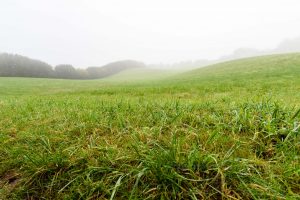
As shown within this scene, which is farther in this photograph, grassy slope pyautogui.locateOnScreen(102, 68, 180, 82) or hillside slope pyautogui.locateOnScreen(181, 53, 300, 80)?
grassy slope pyautogui.locateOnScreen(102, 68, 180, 82)

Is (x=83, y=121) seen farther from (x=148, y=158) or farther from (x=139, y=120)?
(x=148, y=158)

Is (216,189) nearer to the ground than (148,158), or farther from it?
nearer to the ground

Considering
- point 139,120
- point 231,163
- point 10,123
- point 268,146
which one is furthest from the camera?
point 10,123

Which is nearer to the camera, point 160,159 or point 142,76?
point 160,159

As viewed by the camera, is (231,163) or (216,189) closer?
(216,189)

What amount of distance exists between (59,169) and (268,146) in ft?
7.63

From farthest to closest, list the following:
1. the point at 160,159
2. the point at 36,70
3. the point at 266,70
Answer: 1. the point at 36,70
2. the point at 266,70
3. the point at 160,159

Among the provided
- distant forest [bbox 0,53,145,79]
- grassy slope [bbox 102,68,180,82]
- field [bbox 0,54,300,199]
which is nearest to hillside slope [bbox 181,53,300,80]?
field [bbox 0,54,300,199]

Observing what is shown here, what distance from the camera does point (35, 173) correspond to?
2.37 meters

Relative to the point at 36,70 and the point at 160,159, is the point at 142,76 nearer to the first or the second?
the point at 36,70

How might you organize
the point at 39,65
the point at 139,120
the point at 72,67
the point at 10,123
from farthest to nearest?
the point at 72,67 < the point at 39,65 < the point at 10,123 < the point at 139,120

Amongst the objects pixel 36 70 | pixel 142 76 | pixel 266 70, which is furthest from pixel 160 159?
pixel 36 70

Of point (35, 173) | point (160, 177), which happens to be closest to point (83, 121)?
point (35, 173)

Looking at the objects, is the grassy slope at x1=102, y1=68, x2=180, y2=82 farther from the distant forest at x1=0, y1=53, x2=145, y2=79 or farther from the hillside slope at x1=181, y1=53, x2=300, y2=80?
the hillside slope at x1=181, y1=53, x2=300, y2=80
